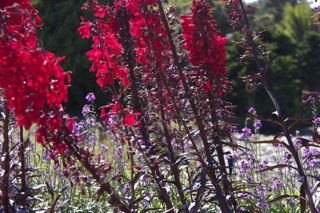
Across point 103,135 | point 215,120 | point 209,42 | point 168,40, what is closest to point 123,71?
point 168,40

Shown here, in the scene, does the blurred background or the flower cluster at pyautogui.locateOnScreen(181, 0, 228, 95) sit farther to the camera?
the blurred background

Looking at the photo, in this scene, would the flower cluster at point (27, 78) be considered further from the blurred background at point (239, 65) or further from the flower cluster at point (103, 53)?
the blurred background at point (239, 65)

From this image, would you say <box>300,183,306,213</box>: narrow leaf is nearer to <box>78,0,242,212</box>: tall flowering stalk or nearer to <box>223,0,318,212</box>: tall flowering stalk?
<box>223,0,318,212</box>: tall flowering stalk

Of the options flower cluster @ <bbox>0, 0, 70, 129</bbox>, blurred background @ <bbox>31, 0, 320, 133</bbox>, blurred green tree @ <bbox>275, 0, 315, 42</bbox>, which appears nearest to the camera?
flower cluster @ <bbox>0, 0, 70, 129</bbox>

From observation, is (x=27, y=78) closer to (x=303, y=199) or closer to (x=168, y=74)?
(x=168, y=74)

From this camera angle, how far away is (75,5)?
12.1 metres

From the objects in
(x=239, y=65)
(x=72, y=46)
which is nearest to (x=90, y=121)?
(x=239, y=65)

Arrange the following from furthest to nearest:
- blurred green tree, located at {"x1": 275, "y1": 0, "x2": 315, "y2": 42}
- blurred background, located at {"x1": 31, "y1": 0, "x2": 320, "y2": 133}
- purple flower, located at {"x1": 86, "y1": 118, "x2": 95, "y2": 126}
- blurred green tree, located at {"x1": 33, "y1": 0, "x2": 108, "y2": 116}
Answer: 1. blurred green tree, located at {"x1": 275, "y1": 0, "x2": 315, "y2": 42}
2. blurred green tree, located at {"x1": 33, "y1": 0, "x2": 108, "y2": 116}
3. blurred background, located at {"x1": 31, "y1": 0, "x2": 320, "y2": 133}
4. purple flower, located at {"x1": 86, "y1": 118, "x2": 95, "y2": 126}

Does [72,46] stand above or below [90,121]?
above

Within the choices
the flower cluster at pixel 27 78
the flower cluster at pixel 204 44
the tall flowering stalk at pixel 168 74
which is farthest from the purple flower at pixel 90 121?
the flower cluster at pixel 27 78

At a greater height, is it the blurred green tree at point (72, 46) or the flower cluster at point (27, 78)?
the blurred green tree at point (72, 46)

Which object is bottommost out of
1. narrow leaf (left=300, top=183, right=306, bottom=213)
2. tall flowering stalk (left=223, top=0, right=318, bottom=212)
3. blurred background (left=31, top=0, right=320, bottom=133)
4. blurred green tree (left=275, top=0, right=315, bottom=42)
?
narrow leaf (left=300, top=183, right=306, bottom=213)

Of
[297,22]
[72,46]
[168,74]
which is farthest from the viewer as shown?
[297,22]

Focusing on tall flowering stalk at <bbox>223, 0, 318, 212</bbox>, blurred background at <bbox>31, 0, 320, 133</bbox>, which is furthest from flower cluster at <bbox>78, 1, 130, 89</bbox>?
blurred background at <bbox>31, 0, 320, 133</bbox>
